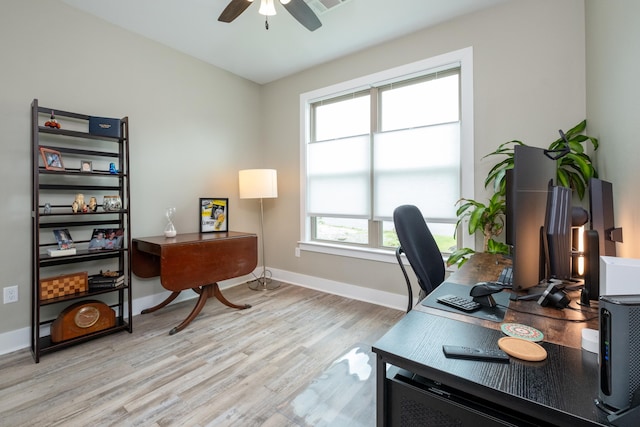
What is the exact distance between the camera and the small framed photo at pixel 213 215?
3223 millimetres

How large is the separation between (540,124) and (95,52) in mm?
3701

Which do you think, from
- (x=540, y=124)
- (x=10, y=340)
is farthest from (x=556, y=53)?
(x=10, y=340)

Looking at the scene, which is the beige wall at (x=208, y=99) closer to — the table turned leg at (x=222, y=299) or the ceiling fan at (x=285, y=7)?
the table turned leg at (x=222, y=299)

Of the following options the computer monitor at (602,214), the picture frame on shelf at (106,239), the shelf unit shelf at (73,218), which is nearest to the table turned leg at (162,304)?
the shelf unit shelf at (73,218)

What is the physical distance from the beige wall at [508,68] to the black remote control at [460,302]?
64.9 inches

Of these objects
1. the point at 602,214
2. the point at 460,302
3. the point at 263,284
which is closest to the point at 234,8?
the point at 460,302

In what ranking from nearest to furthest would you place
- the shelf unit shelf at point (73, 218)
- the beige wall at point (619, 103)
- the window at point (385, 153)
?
1. the beige wall at point (619, 103)
2. the shelf unit shelf at point (73, 218)
3. the window at point (385, 153)

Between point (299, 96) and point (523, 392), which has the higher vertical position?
point (299, 96)

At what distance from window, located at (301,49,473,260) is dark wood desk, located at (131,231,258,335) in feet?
3.36

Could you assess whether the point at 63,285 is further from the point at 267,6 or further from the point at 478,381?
the point at 478,381

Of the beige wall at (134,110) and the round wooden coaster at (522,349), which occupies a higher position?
the beige wall at (134,110)

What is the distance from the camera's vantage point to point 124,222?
257 cm

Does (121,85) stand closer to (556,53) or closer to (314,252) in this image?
(314,252)

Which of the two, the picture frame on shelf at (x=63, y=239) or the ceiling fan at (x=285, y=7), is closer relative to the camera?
the ceiling fan at (x=285, y=7)
